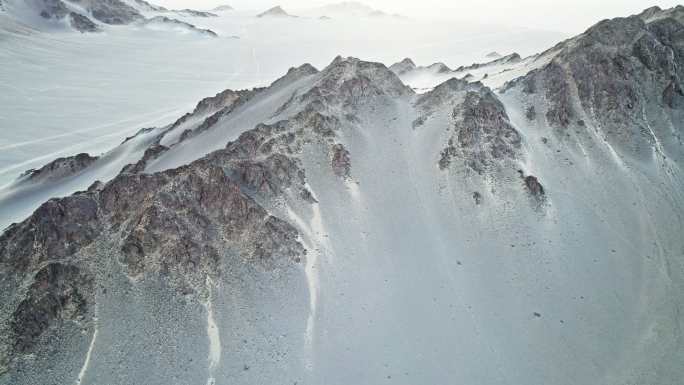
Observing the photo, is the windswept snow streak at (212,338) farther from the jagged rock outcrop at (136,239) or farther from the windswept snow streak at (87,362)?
the windswept snow streak at (87,362)

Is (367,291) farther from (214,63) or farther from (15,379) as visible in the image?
(214,63)

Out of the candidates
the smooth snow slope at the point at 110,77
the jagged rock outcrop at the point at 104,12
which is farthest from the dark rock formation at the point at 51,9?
the jagged rock outcrop at the point at 104,12

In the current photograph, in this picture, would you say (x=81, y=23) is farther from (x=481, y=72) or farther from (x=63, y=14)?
(x=481, y=72)

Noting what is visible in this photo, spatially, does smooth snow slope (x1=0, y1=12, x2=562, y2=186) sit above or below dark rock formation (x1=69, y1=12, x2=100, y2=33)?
below

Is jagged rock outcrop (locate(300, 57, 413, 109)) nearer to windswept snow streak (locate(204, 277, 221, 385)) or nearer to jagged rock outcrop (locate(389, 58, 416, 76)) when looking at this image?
windswept snow streak (locate(204, 277, 221, 385))

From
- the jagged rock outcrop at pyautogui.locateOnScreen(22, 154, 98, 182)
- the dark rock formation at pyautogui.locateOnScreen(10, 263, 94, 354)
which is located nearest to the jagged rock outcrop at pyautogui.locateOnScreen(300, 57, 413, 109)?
the dark rock formation at pyautogui.locateOnScreen(10, 263, 94, 354)

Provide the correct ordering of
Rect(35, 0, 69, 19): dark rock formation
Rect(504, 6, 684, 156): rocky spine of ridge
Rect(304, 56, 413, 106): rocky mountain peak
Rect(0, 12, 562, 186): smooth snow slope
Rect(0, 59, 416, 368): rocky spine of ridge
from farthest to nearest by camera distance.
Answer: Rect(35, 0, 69, 19): dark rock formation
Rect(0, 12, 562, 186): smooth snow slope
Rect(304, 56, 413, 106): rocky mountain peak
Rect(504, 6, 684, 156): rocky spine of ridge
Rect(0, 59, 416, 368): rocky spine of ridge

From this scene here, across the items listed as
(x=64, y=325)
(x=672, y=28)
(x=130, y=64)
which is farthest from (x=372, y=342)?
(x=130, y=64)
